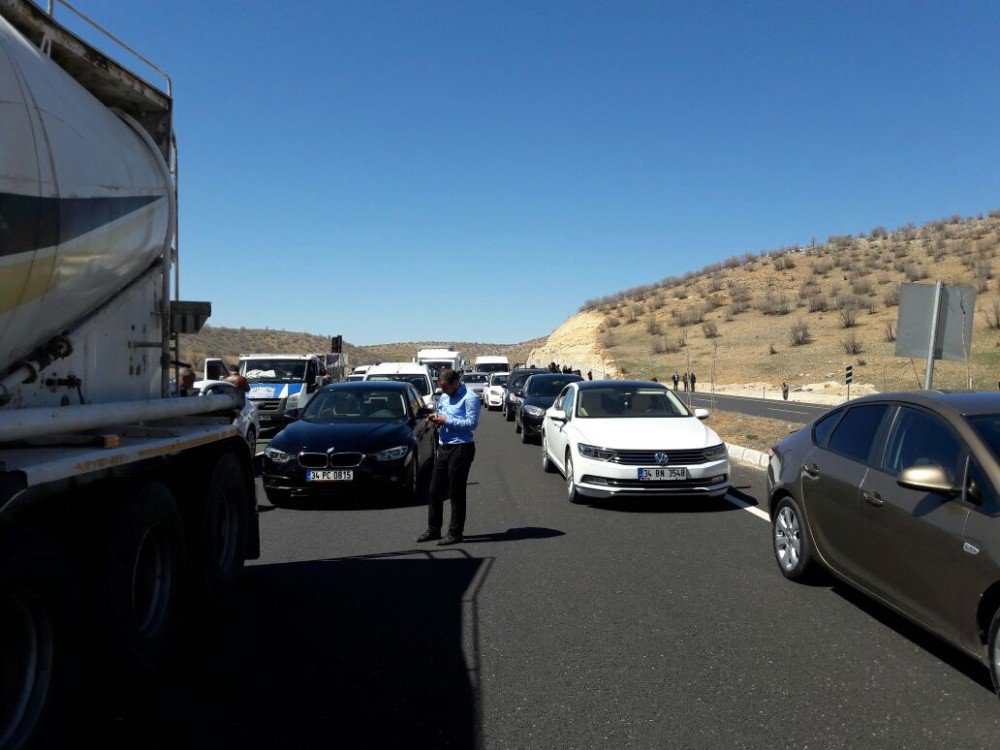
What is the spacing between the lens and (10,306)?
3.38 m

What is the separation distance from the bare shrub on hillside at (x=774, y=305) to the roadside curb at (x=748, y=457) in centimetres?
5351

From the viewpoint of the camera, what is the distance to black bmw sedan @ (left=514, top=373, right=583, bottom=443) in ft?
59.4

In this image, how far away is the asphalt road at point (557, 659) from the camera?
3770 millimetres

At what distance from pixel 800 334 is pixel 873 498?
54.4 m

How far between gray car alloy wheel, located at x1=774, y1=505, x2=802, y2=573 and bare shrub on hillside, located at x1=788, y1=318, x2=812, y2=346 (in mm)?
52274

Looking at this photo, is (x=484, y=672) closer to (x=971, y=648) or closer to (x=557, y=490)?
(x=971, y=648)

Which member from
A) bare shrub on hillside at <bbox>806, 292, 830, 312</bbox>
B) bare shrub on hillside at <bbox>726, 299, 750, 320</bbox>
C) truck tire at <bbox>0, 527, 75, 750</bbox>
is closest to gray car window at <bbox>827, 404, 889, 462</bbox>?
truck tire at <bbox>0, 527, 75, 750</bbox>

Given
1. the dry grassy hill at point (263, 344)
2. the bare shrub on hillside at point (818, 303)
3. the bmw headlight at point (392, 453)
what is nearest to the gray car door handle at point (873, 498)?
the bmw headlight at point (392, 453)

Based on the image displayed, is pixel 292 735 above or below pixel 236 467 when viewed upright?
below

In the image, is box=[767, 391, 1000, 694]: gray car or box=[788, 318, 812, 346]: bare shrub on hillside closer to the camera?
box=[767, 391, 1000, 694]: gray car

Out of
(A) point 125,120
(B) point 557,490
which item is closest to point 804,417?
(B) point 557,490

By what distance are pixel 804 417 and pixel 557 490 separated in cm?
1658

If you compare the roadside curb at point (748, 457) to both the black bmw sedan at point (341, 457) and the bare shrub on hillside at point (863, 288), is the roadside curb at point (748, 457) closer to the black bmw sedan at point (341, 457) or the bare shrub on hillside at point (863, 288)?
the black bmw sedan at point (341, 457)

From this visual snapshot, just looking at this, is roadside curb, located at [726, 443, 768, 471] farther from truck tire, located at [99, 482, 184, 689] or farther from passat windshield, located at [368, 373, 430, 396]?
truck tire, located at [99, 482, 184, 689]
